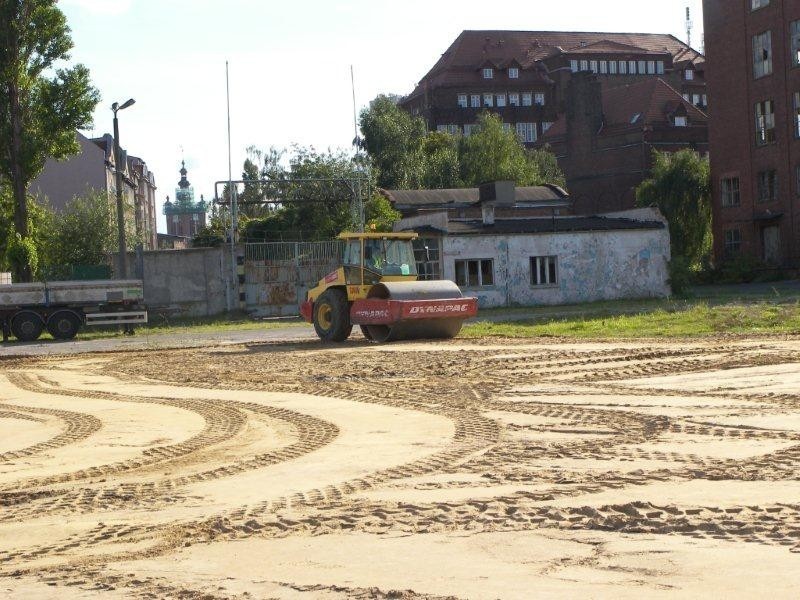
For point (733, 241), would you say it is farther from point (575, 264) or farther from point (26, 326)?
point (26, 326)

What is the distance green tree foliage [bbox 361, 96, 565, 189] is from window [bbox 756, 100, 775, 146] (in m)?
25.3

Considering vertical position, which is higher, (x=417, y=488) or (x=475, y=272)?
(x=475, y=272)

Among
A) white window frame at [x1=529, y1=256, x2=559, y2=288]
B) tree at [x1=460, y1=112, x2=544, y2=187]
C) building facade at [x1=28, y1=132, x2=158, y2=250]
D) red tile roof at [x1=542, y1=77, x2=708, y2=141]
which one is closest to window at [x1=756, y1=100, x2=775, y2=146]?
white window frame at [x1=529, y1=256, x2=559, y2=288]

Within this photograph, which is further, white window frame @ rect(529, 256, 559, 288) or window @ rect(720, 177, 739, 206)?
window @ rect(720, 177, 739, 206)

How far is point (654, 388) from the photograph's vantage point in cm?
1541

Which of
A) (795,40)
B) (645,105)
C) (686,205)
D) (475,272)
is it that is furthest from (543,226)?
(645,105)

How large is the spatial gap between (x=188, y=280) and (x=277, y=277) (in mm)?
3421

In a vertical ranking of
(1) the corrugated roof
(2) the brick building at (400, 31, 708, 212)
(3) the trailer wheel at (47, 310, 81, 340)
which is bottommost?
(3) the trailer wheel at (47, 310, 81, 340)

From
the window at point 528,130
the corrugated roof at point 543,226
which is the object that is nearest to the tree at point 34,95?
the corrugated roof at point 543,226

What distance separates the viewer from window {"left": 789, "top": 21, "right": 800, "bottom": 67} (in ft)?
178

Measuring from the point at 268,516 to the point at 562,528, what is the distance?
2009mm

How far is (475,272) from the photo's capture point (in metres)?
43.9

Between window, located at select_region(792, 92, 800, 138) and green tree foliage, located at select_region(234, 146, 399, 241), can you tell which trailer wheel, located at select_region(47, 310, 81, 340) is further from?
window, located at select_region(792, 92, 800, 138)

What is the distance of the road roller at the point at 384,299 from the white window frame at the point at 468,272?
47.9 ft
